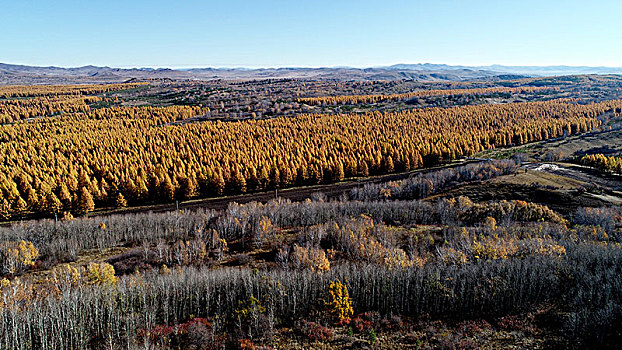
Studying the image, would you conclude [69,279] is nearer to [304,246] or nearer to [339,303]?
[304,246]

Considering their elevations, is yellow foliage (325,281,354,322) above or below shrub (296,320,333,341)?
above

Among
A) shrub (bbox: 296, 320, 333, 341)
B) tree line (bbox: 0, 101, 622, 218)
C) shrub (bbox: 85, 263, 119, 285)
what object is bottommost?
shrub (bbox: 296, 320, 333, 341)

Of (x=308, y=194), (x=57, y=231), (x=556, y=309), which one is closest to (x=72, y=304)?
(x=57, y=231)

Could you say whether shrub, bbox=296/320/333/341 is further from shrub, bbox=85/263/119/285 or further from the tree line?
the tree line

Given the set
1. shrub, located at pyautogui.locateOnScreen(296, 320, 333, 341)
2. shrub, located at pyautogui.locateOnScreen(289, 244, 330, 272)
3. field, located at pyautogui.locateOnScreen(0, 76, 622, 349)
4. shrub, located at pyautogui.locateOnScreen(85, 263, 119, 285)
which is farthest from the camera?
shrub, located at pyautogui.locateOnScreen(289, 244, 330, 272)

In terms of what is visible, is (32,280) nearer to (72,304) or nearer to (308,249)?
(72,304)

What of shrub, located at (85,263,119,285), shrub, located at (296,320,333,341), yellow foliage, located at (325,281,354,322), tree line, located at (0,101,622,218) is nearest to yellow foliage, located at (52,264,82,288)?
shrub, located at (85,263,119,285)

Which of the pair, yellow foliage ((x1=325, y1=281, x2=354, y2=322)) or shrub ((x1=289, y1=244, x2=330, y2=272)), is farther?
shrub ((x1=289, y1=244, x2=330, y2=272))

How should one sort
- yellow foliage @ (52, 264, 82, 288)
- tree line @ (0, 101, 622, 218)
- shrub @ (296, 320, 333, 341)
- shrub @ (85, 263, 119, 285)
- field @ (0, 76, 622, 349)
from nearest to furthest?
shrub @ (296, 320, 333, 341) → field @ (0, 76, 622, 349) → yellow foliage @ (52, 264, 82, 288) → shrub @ (85, 263, 119, 285) → tree line @ (0, 101, 622, 218)

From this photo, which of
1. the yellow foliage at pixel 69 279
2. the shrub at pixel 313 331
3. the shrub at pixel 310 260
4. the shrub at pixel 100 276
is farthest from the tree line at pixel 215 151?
the shrub at pixel 313 331

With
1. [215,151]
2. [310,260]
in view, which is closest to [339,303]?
[310,260]
